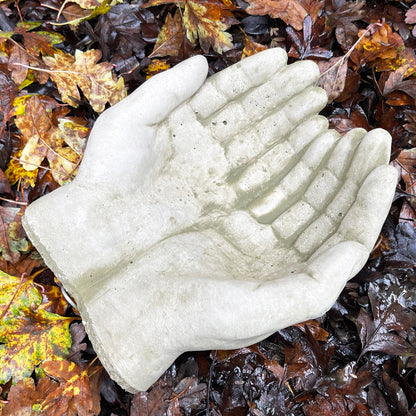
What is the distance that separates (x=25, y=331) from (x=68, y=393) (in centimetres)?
40

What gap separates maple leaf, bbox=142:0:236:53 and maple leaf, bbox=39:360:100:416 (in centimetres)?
205

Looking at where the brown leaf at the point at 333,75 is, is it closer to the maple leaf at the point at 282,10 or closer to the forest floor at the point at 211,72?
the forest floor at the point at 211,72

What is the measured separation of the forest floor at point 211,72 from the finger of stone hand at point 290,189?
1.63 feet

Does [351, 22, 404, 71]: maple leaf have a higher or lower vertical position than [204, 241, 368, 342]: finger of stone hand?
higher

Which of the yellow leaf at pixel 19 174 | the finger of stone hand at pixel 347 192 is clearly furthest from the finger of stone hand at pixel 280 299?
the yellow leaf at pixel 19 174

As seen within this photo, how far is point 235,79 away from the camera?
2125mm

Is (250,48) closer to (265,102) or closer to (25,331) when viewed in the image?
(265,102)

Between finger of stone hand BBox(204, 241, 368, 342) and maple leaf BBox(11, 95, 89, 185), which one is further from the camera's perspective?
maple leaf BBox(11, 95, 89, 185)

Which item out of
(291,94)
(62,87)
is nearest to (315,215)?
(291,94)

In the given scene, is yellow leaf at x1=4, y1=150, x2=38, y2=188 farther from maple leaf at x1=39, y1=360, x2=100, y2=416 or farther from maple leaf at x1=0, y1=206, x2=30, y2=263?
maple leaf at x1=39, y1=360, x2=100, y2=416

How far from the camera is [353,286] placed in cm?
228

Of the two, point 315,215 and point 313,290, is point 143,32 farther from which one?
point 313,290

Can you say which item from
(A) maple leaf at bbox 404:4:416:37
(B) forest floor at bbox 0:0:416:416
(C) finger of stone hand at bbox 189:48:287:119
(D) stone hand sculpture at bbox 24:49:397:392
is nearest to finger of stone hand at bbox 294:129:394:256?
(D) stone hand sculpture at bbox 24:49:397:392

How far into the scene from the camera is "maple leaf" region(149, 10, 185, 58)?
8.06 feet
